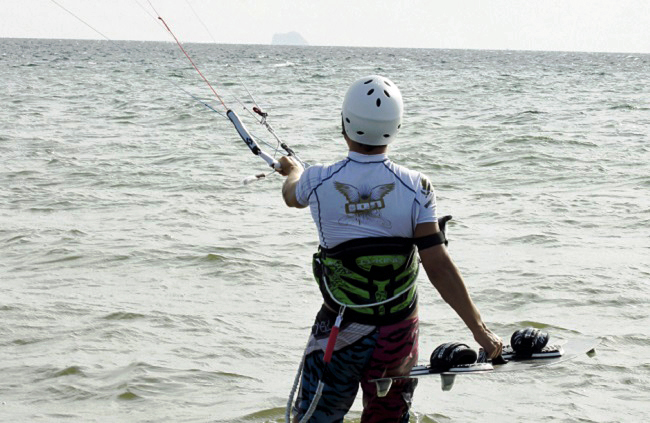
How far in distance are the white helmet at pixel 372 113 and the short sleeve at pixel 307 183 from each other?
0.19m

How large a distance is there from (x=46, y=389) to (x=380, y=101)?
11.8ft

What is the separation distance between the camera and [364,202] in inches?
141

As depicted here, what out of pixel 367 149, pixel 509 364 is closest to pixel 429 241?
pixel 367 149

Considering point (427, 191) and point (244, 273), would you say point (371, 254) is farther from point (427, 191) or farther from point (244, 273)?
point (244, 273)

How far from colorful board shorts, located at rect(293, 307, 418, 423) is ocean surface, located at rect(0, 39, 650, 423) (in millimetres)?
1888

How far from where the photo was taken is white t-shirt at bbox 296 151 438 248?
11.7 ft

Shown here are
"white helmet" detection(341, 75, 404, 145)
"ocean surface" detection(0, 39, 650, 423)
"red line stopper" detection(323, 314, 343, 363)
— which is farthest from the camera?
"ocean surface" detection(0, 39, 650, 423)

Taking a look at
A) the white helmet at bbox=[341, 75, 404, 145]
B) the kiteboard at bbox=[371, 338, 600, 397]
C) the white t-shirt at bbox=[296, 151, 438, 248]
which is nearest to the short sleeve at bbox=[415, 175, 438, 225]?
the white t-shirt at bbox=[296, 151, 438, 248]

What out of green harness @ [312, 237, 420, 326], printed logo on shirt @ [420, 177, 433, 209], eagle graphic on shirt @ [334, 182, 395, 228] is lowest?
green harness @ [312, 237, 420, 326]

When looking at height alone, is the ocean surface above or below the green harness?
below

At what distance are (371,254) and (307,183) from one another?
38 centimetres

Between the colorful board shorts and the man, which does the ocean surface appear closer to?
the colorful board shorts

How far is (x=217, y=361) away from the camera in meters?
6.69

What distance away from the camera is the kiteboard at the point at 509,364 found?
3.70m
